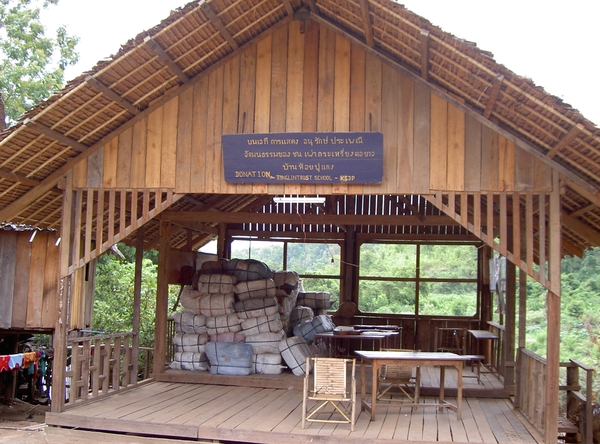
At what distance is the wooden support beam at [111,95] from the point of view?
7477 millimetres

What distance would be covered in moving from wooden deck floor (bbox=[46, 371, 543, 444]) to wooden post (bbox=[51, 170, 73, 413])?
0.27 m

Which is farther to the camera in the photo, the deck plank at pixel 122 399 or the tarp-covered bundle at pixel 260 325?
the tarp-covered bundle at pixel 260 325

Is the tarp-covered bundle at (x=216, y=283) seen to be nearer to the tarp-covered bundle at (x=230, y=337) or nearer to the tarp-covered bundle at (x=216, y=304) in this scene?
the tarp-covered bundle at (x=216, y=304)

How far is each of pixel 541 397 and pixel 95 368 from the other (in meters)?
5.61

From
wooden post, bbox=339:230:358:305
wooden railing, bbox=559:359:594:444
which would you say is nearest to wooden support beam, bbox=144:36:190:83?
wooden railing, bbox=559:359:594:444

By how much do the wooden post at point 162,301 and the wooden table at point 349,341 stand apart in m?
2.53

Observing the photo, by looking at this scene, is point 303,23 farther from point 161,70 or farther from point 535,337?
point 535,337

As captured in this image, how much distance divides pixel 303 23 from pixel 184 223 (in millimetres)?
4923

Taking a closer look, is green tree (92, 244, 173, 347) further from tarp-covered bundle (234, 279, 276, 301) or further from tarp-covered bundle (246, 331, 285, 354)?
tarp-covered bundle (246, 331, 285, 354)

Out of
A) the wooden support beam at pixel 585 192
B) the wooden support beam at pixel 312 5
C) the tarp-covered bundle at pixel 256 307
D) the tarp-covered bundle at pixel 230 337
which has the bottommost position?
the tarp-covered bundle at pixel 230 337

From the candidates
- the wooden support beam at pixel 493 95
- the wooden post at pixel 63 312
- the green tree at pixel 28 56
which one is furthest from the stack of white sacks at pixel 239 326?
the green tree at pixel 28 56

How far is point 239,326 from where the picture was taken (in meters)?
11.2

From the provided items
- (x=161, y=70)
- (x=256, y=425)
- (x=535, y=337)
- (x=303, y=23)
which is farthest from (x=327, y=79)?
(x=535, y=337)

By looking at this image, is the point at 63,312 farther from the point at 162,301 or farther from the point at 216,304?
the point at 216,304
